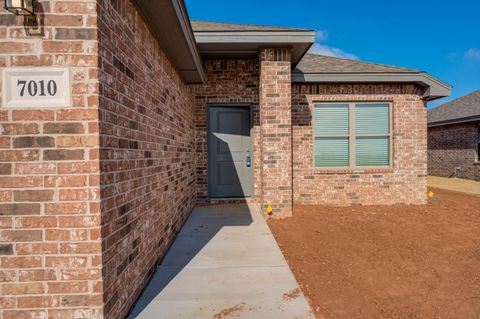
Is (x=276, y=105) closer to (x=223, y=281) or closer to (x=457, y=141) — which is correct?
(x=223, y=281)

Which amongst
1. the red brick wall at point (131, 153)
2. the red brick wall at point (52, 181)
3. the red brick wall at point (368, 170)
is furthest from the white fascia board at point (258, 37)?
the red brick wall at point (52, 181)

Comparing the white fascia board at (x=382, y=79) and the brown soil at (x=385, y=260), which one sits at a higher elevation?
the white fascia board at (x=382, y=79)

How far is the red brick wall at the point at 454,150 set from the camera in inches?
505

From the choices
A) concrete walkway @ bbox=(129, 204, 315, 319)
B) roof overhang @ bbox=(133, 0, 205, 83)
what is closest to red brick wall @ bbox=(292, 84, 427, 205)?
concrete walkway @ bbox=(129, 204, 315, 319)

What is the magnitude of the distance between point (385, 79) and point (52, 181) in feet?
23.8

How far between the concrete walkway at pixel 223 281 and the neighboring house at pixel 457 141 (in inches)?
527

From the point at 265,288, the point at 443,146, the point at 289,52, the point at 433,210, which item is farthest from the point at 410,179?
the point at 443,146

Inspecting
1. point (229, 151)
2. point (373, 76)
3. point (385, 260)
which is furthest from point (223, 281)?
point (373, 76)

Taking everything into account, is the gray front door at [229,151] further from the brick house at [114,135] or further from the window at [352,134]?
the window at [352,134]

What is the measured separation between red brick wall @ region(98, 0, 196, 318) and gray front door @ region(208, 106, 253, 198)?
282 cm

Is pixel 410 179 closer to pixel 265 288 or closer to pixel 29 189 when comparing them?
pixel 265 288

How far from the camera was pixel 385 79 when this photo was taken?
672cm

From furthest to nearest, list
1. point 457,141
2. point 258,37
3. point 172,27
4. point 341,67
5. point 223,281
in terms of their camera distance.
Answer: point 457,141 < point 341,67 < point 258,37 < point 172,27 < point 223,281

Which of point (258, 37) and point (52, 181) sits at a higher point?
point (258, 37)
